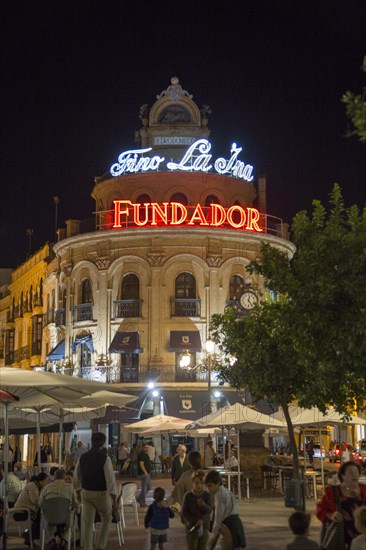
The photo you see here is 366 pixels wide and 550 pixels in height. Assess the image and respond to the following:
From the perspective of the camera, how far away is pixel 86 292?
48625 millimetres

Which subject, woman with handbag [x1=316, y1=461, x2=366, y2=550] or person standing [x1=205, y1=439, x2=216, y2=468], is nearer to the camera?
woman with handbag [x1=316, y1=461, x2=366, y2=550]

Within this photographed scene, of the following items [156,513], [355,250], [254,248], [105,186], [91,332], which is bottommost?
[156,513]

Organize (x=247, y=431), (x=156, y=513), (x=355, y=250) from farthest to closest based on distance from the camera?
(x=247, y=431) < (x=355, y=250) < (x=156, y=513)

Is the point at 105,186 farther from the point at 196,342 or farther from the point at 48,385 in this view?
the point at 48,385

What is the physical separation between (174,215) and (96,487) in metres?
34.4

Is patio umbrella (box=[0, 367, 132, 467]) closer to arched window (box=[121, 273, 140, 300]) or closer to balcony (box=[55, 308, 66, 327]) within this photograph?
arched window (box=[121, 273, 140, 300])

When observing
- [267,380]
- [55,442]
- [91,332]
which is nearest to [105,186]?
[91,332]

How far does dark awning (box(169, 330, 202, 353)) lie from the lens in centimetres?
4531

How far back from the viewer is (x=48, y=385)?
13.5m

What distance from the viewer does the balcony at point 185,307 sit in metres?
46.5

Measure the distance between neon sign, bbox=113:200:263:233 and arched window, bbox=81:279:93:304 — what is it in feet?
12.2

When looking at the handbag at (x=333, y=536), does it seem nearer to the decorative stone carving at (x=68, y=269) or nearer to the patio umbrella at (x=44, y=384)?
the patio umbrella at (x=44, y=384)

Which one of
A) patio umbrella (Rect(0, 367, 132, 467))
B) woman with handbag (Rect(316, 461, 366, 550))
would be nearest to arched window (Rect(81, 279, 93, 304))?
patio umbrella (Rect(0, 367, 132, 467))

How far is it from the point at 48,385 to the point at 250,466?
1778cm
